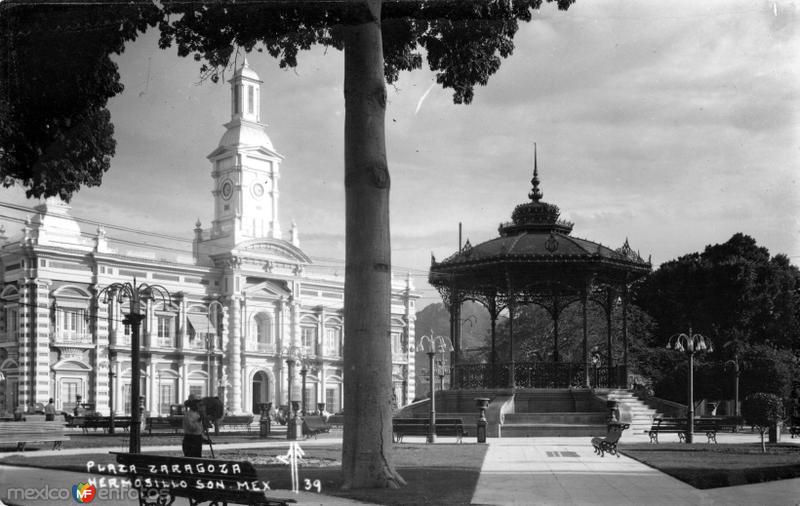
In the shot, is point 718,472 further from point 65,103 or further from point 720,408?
point 720,408

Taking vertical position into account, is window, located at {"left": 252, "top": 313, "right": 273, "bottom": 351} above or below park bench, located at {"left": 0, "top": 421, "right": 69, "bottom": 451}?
above

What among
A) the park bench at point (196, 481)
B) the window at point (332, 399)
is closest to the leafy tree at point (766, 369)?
the window at point (332, 399)

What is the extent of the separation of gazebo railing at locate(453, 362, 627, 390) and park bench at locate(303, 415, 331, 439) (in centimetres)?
524

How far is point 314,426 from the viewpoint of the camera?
36.5 m

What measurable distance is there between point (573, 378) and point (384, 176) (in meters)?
18.9

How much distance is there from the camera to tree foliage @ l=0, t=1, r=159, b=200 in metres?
13.6

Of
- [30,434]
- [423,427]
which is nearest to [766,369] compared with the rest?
[423,427]

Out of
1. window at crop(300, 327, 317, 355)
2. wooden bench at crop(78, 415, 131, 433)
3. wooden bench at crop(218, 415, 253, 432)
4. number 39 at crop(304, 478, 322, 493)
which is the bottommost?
wooden bench at crop(218, 415, 253, 432)

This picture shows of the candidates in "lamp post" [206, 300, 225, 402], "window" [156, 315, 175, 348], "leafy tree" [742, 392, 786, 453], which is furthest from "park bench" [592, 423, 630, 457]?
"window" [156, 315, 175, 348]

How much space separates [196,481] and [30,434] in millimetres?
15568

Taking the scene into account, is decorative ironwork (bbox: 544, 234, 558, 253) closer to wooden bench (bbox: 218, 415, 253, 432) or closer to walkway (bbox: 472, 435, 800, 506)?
walkway (bbox: 472, 435, 800, 506)

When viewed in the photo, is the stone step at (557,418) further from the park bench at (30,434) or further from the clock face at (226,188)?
the park bench at (30,434)

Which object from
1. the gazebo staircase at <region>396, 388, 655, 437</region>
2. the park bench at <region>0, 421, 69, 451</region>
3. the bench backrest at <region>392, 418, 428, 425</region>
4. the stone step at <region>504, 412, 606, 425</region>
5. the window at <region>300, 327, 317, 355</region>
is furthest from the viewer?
the window at <region>300, 327, 317, 355</region>

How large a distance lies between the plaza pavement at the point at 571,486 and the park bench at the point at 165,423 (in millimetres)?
17915
